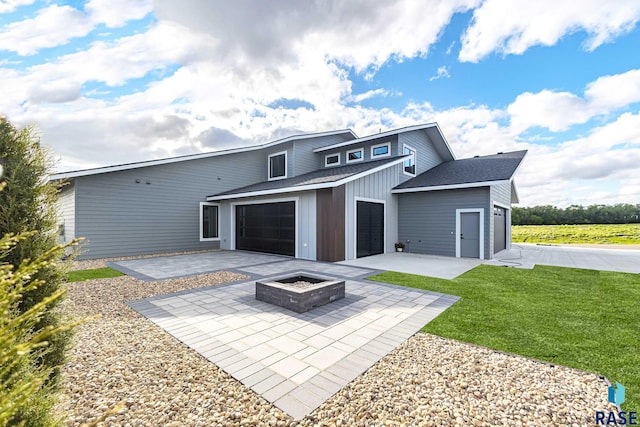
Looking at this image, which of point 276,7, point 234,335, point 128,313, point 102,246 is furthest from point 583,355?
point 102,246

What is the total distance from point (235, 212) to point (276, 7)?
9.01m

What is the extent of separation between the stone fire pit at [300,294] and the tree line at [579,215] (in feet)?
124

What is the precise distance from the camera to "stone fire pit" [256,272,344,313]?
479 centimetres

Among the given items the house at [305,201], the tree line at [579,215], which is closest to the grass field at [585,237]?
the tree line at [579,215]

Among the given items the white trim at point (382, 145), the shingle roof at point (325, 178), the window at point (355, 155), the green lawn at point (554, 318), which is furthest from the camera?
the window at point (355, 155)

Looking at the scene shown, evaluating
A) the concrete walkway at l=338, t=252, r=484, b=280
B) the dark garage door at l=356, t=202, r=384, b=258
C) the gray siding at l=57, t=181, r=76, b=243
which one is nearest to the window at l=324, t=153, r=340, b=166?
the dark garage door at l=356, t=202, r=384, b=258

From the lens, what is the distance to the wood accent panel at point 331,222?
995 centimetres

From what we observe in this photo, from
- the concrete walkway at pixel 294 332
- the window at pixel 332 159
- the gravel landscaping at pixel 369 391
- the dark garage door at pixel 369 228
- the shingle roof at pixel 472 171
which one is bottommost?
the concrete walkway at pixel 294 332

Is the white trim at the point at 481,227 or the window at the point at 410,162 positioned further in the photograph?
the window at the point at 410,162

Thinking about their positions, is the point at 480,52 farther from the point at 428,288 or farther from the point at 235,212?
the point at 235,212

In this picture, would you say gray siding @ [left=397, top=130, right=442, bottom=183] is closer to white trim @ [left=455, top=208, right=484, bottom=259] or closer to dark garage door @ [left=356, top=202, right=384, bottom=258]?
dark garage door @ [left=356, top=202, right=384, bottom=258]

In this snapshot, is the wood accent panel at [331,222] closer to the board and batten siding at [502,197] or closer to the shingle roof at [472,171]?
the shingle roof at [472,171]

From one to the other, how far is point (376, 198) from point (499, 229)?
7.46 meters

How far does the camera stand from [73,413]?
229 centimetres
